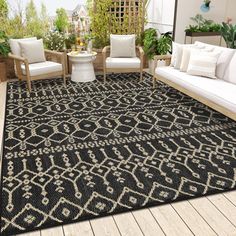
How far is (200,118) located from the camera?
3875 millimetres

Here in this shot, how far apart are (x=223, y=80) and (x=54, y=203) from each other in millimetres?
3142

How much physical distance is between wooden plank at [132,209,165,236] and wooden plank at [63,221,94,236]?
36 cm

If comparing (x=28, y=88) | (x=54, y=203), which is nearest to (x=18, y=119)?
(x=28, y=88)

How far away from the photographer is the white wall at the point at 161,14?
639 cm

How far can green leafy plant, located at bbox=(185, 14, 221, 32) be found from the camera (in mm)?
6496

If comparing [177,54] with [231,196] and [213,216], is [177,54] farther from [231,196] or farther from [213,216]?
[213,216]

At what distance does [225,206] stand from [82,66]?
13.1ft

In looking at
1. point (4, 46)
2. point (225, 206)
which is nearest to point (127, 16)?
point (4, 46)

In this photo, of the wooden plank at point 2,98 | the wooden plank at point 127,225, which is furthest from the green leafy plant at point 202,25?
the wooden plank at point 127,225

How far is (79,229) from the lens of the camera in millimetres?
1986

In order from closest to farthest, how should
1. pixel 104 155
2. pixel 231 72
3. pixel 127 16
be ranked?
pixel 104 155 → pixel 231 72 → pixel 127 16

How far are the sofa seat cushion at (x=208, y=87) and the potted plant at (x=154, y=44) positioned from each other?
1.09 meters

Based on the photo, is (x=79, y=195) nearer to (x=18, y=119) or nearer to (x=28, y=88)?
(x=18, y=119)

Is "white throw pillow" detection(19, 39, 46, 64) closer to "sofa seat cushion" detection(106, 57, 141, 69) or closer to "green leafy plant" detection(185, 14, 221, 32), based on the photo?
"sofa seat cushion" detection(106, 57, 141, 69)
